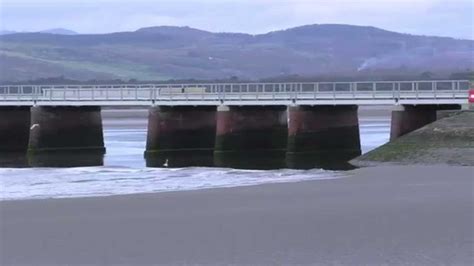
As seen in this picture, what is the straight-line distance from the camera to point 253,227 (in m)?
16.3

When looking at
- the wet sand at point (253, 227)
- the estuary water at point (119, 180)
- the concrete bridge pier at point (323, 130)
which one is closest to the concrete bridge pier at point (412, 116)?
the concrete bridge pier at point (323, 130)

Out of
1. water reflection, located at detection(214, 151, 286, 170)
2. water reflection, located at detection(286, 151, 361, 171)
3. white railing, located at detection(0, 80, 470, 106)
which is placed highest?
white railing, located at detection(0, 80, 470, 106)

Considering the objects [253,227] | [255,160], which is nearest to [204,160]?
[255,160]

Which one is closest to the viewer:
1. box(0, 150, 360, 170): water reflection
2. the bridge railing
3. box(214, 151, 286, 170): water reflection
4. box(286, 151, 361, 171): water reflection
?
box(286, 151, 361, 171): water reflection

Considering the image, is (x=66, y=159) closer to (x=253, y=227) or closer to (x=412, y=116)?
(x=412, y=116)

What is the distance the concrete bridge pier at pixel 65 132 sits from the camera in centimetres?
5078

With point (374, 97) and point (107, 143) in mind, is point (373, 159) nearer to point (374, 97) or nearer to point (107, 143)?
point (374, 97)

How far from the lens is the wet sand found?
13789mm

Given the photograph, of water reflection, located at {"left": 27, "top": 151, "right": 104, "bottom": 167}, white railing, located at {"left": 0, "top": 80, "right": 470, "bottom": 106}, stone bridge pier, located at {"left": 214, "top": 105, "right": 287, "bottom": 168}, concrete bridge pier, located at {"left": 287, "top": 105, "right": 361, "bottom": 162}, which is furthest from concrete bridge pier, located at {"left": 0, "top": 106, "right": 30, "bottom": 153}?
concrete bridge pier, located at {"left": 287, "top": 105, "right": 361, "bottom": 162}

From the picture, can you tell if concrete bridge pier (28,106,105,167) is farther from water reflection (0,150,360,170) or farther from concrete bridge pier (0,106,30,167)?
concrete bridge pier (0,106,30,167)

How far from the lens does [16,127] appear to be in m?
55.6

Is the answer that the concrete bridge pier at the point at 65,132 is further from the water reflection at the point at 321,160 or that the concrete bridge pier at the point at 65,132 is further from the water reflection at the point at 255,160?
the water reflection at the point at 321,160

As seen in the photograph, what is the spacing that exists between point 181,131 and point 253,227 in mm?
33068

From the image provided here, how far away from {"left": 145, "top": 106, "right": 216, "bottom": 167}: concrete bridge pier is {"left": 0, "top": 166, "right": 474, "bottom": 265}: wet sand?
25.6m
